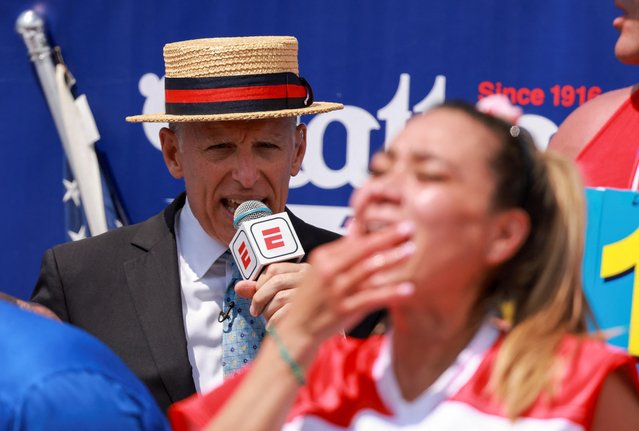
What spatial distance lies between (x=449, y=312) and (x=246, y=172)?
1199mm

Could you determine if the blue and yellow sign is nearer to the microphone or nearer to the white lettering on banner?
the microphone

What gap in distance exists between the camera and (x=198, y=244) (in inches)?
111

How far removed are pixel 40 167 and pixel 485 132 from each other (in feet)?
9.44

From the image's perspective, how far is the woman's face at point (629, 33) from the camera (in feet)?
8.39

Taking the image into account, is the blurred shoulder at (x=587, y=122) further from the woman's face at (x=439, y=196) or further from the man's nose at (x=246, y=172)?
the woman's face at (x=439, y=196)

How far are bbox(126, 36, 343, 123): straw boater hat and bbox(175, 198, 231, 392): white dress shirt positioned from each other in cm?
30

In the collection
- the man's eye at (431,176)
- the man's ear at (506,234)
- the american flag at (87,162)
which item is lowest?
the american flag at (87,162)

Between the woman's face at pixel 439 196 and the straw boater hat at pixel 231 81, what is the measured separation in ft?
3.75

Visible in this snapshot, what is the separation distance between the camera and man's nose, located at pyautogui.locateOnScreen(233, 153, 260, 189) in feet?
8.82

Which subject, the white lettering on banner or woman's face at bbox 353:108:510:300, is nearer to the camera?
woman's face at bbox 353:108:510:300

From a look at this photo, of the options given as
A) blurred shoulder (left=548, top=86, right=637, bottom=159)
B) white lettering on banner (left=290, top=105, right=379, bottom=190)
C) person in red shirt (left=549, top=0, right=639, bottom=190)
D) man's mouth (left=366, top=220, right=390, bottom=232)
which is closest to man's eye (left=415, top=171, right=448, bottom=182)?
man's mouth (left=366, top=220, right=390, bottom=232)

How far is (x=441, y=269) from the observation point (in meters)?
1.48

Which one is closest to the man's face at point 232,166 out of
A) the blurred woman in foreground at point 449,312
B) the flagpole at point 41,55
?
the blurred woman in foreground at point 449,312

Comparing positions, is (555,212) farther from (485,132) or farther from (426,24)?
(426,24)
